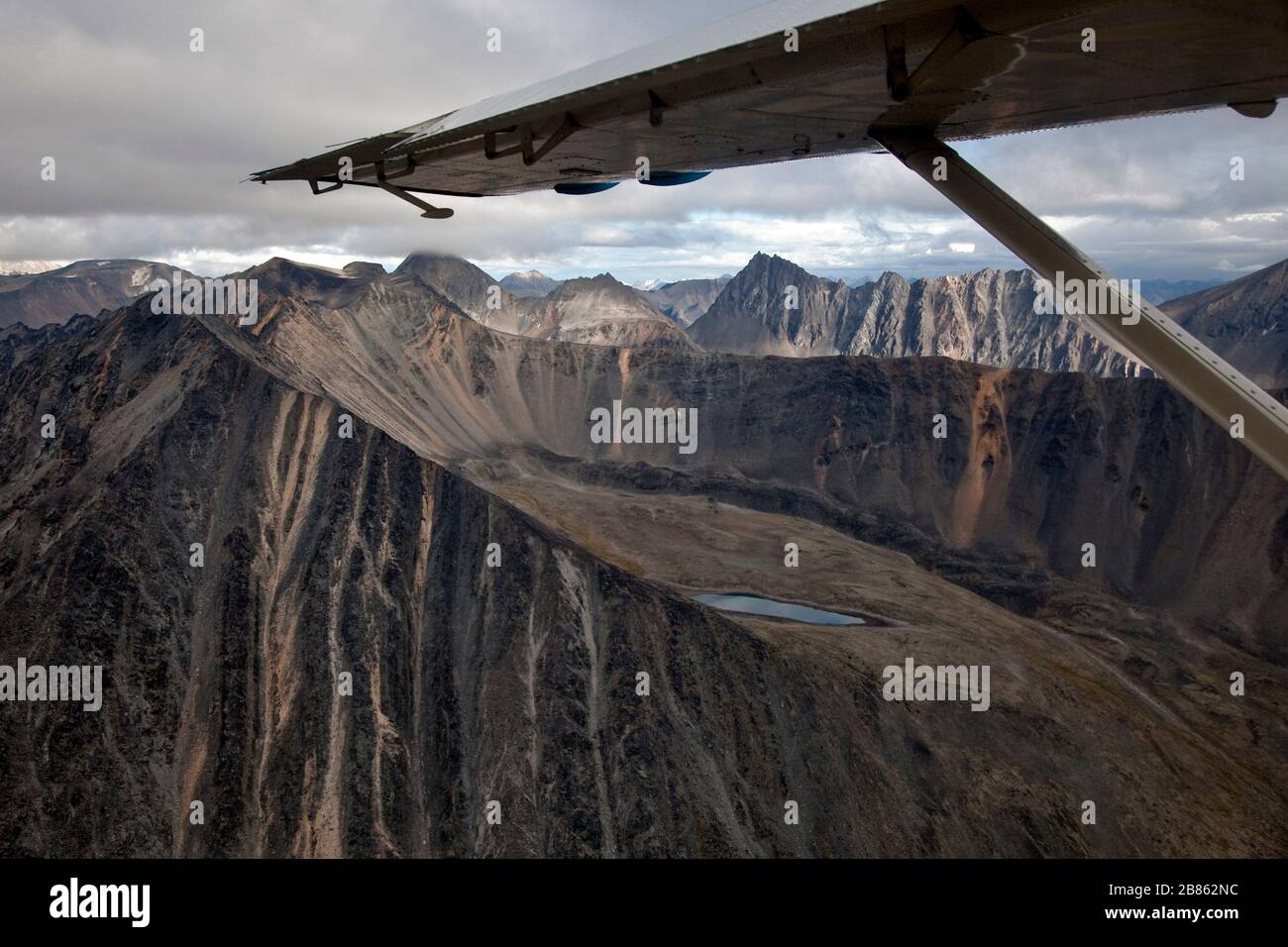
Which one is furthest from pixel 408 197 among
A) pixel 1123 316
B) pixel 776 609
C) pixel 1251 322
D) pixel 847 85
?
pixel 1251 322

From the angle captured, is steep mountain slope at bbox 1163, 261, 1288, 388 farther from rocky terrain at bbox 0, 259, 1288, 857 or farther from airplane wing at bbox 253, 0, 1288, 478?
airplane wing at bbox 253, 0, 1288, 478

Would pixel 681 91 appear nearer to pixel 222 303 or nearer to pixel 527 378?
pixel 222 303

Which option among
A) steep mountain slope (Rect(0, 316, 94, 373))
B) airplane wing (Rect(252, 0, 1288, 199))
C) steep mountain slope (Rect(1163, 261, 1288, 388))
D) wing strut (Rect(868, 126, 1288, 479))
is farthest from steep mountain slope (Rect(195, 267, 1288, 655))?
wing strut (Rect(868, 126, 1288, 479))

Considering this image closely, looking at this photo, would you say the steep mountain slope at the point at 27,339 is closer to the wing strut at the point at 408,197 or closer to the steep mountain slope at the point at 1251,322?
the wing strut at the point at 408,197

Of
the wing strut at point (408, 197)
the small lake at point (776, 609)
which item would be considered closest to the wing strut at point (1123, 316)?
the wing strut at point (408, 197)

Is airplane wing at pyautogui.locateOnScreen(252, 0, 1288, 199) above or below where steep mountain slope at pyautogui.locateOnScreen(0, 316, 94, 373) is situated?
below

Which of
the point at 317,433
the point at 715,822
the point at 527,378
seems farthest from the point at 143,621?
the point at 527,378

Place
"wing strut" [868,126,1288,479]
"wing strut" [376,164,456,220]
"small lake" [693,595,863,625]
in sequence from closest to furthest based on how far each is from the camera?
"wing strut" [868,126,1288,479], "wing strut" [376,164,456,220], "small lake" [693,595,863,625]
